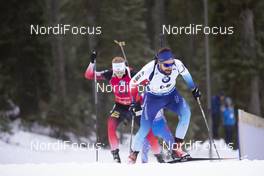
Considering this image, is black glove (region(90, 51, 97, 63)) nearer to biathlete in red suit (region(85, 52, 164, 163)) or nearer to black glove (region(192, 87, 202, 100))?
biathlete in red suit (region(85, 52, 164, 163))

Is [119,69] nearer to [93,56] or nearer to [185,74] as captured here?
[93,56]

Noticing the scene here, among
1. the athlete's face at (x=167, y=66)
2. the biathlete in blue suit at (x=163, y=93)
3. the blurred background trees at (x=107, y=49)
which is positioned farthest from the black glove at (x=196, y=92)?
the blurred background trees at (x=107, y=49)

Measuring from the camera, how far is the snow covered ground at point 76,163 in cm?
875

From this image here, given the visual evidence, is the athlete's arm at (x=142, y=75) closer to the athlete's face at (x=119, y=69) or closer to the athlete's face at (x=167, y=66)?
the athlete's face at (x=167, y=66)

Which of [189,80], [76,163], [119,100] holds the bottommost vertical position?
[76,163]

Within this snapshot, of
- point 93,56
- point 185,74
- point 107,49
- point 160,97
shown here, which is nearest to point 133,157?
point 160,97

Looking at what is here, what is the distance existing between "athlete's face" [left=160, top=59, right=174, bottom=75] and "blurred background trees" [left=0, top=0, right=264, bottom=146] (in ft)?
2.52

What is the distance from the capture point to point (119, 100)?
10.8 m

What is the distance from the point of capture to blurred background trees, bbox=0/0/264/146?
11461 millimetres

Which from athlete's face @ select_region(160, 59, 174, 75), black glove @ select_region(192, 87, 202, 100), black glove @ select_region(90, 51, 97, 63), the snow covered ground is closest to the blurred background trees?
black glove @ select_region(90, 51, 97, 63)

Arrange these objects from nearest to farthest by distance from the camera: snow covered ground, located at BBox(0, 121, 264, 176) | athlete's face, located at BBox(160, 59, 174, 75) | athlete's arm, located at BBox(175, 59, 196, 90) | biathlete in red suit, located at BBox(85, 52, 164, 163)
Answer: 1. snow covered ground, located at BBox(0, 121, 264, 176)
2. athlete's face, located at BBox(160, 59, 174, 75)
3. athlete's arm, located at BBox(175, 59, 196, 90)
4. biathlete in red suit, located at BBox(85, 52, 164, 163)

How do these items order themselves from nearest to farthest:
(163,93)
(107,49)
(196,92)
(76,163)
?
(76,163)
(163,93)
(196,92)
(107,49)

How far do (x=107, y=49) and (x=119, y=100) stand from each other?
826 mm

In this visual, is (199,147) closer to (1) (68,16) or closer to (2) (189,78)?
(2) (189,78)
